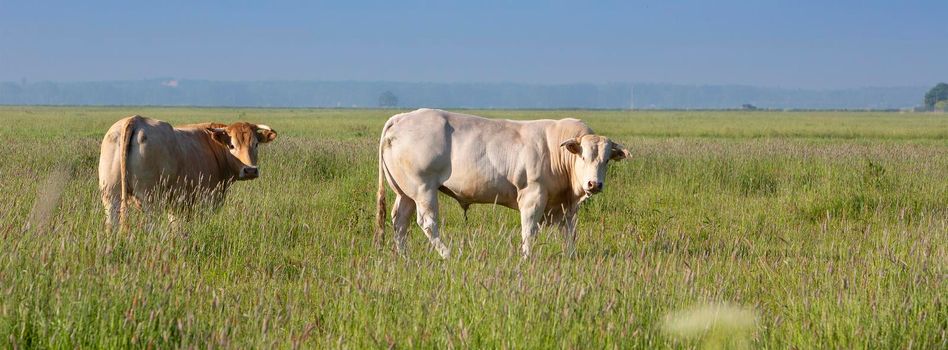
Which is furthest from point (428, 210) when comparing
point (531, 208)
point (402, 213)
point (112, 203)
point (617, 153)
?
point (112, 203)

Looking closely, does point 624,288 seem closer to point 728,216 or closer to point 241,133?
point 241,133

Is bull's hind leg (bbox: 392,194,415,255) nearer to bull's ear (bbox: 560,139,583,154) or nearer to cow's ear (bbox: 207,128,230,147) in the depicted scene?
bull's ear (bbox: 560,139,583,154)

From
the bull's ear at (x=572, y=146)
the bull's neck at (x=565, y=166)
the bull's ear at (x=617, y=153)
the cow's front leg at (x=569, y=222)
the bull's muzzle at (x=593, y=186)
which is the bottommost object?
the cow's front leg at (x=569, y=222)

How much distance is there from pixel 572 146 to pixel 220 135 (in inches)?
151

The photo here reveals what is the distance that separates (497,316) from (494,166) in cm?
472

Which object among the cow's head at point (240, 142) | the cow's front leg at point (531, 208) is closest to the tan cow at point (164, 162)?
the cow's head at point (240, 142)

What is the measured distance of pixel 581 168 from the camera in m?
9.77

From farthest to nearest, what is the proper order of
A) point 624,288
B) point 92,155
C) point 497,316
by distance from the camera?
point 92,155, point 624,288, point 497,316

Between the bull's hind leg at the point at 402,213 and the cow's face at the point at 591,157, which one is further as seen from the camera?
the bull's hind leg at the point at 402,213

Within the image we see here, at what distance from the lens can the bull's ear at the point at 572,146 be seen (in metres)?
9.64

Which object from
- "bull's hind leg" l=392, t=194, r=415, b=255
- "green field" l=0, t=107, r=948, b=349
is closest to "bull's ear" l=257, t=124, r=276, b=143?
"green field" l=0, t=107, r=948, b=349

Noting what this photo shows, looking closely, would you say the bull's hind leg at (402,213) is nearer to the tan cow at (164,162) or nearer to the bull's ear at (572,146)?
the tan cow at (164,162)

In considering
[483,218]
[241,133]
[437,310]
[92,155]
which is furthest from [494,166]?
[92,155]

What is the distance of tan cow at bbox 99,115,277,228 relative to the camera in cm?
962
